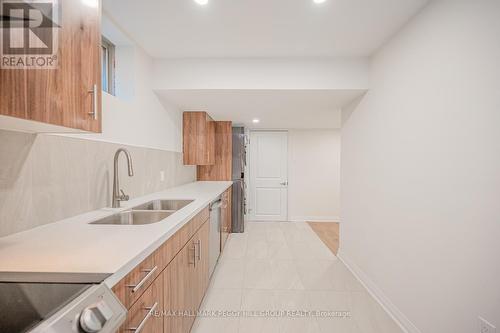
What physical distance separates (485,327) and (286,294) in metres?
1.46

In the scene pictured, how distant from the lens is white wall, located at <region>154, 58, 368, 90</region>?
2455 millimetres

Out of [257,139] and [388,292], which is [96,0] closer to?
[388,292]

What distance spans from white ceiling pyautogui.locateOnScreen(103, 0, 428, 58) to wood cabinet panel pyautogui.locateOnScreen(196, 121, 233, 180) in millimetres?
2121

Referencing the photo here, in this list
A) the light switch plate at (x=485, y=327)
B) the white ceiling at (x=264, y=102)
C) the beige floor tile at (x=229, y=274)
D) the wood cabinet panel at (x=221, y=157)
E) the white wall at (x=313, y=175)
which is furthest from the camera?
the white wall at (x=313, y=175)

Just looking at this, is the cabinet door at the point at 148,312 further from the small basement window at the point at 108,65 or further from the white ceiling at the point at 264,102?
the white ceiling at the point at 264,102

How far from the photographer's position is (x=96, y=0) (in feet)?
3.55

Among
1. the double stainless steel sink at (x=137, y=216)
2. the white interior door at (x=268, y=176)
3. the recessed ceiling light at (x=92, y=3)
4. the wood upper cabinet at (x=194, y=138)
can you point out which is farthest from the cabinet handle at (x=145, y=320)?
the white interior door at (x=268, y=176)

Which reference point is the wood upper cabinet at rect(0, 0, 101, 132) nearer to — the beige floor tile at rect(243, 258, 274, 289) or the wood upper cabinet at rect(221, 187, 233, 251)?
the beige floor tile at rect(243, 258, 274, 289)

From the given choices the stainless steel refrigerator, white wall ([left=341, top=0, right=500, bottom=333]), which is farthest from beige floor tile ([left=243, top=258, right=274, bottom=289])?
the stainless steel refrigerator

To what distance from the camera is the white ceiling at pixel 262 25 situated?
5.47 ft

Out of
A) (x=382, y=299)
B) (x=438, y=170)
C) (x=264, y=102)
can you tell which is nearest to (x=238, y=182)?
(x=264, y=102)

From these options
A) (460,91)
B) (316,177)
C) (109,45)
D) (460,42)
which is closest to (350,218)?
(460,91)

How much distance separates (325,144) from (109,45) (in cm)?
449

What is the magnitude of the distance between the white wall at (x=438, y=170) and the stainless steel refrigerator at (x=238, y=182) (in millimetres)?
2433
